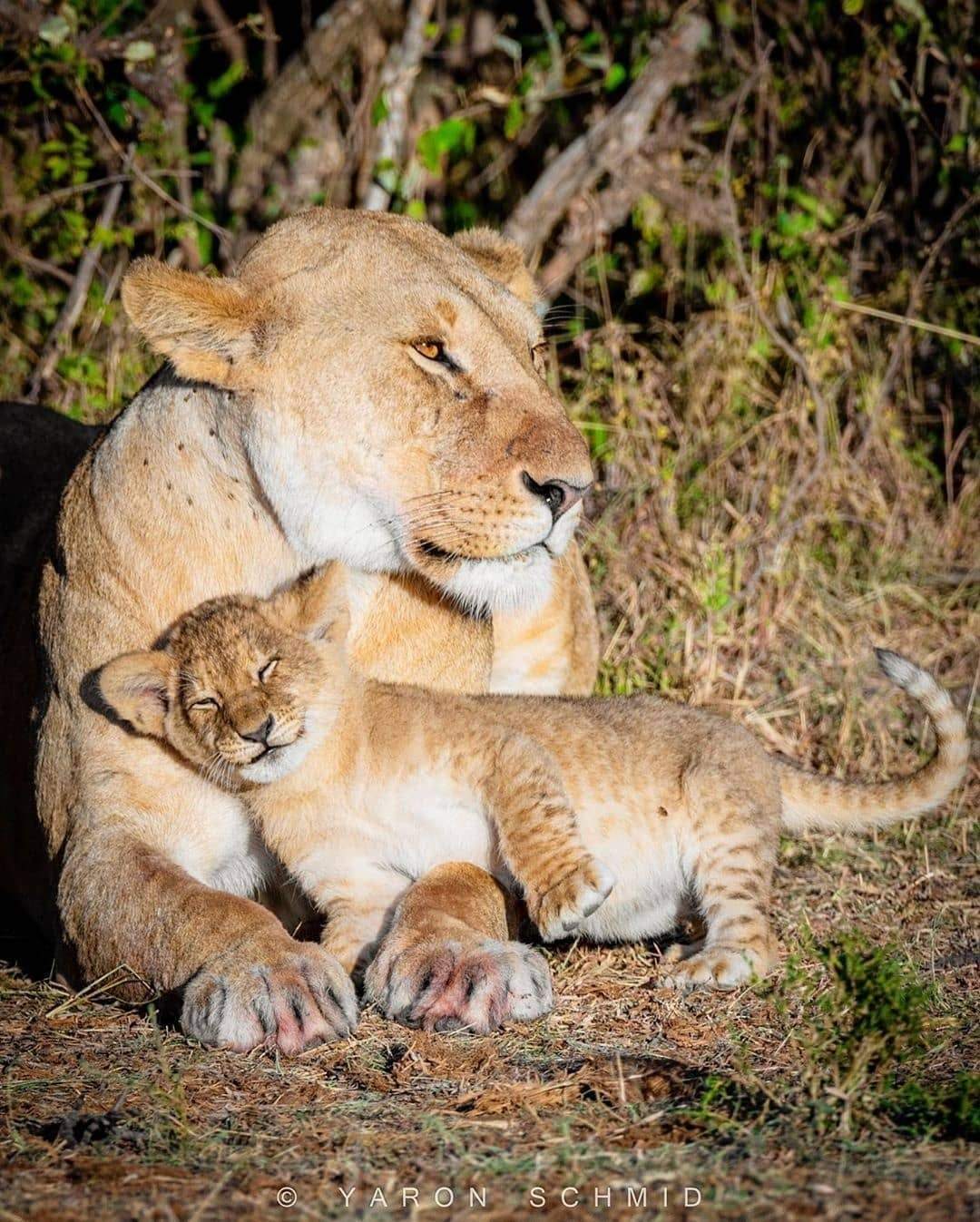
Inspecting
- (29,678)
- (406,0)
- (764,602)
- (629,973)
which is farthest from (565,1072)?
(406,0)

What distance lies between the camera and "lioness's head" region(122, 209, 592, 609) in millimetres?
3715

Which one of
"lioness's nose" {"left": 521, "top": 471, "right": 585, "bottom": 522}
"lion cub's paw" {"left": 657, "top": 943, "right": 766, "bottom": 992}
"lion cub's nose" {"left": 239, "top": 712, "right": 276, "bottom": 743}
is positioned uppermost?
"lioness's nose" {"left": 521, "top": 471, "right": 585, "bottom": 522}

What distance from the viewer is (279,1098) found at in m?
3.03

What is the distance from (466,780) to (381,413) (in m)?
0.90

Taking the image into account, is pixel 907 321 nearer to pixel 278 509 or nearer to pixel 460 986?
pixel 278 509

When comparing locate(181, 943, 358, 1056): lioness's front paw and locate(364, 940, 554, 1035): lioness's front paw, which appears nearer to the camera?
locate(181, 943, 358, 1056): lioness's front paw

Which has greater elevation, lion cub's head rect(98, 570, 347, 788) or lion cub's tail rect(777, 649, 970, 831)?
lion cub's head rect(98, 570, 347, 788)

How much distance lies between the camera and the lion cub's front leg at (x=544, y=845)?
3490mm

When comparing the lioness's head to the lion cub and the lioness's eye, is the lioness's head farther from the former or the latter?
the lion cub

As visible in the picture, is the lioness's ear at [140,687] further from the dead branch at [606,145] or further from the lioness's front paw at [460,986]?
the dead branch at [606,145]

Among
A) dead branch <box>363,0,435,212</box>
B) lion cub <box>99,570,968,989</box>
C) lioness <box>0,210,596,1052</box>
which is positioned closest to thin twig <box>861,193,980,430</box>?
dead branch <box>363,0,435,212</box>

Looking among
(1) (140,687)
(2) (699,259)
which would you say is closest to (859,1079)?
(1) (140,687)

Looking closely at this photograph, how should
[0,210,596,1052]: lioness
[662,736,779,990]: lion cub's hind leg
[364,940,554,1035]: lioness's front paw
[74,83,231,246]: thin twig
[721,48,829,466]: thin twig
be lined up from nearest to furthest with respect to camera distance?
[364,940,554,1035]: lioness's front paw, [0,210,596,1052]: lioness, [662,736,779,990]: lion cub's hind leg, [721,48,829,466]: thin twig, [74,83,231,246]: thin twig

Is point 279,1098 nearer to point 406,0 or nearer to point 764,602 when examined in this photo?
point 764,602
